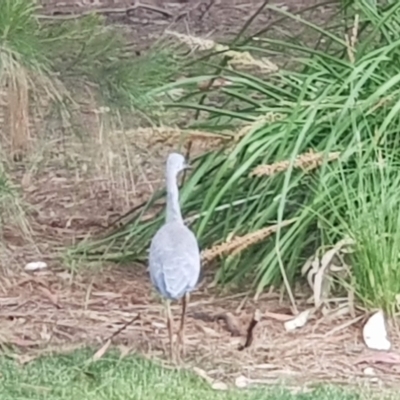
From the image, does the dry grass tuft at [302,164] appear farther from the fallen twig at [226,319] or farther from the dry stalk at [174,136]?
the fallen twig at [226,319]

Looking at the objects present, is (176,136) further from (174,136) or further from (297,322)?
(297,322)

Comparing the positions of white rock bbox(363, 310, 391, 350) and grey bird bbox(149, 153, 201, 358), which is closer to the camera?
grey bird bbox(149, 153, 201, 358)

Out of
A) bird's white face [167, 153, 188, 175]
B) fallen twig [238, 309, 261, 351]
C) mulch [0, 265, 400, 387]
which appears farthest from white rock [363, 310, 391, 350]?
bird's white face [167, 153, 188, 175]

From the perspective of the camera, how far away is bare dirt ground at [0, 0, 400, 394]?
3.99m

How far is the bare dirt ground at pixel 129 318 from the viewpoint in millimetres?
3986

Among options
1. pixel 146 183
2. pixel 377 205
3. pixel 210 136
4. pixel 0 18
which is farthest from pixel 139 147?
pixel 0 18

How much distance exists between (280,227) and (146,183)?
183cm

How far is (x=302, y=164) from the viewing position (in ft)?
14.1

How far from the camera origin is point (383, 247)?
422 cm

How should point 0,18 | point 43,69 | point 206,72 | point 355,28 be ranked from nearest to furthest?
point 0,18 → point 43,69 → point 355,28 → point 206,72

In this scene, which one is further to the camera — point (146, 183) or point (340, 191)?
point (146, 183)

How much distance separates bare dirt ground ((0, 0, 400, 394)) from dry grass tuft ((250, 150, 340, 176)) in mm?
487

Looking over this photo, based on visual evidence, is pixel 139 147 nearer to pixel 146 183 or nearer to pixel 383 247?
pixel 146 183

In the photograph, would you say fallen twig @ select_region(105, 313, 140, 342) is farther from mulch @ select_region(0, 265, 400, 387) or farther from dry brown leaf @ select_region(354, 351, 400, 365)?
dry brown leaf @ select_region(354, 351, 400, 365)
